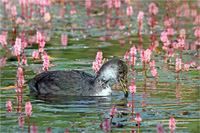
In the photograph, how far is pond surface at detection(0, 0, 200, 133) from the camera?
8.89 meters

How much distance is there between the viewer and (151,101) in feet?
35.1

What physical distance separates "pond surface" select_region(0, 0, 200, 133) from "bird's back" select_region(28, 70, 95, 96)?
0.95 feet

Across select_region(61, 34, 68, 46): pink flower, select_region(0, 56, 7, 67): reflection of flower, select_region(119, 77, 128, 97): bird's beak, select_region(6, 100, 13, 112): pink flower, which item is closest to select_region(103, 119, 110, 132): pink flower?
select_region(6, 100, 13, 112): pink flower

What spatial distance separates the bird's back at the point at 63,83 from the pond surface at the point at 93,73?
0.95ft

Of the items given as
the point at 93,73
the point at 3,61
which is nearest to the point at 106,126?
the point at 93,73

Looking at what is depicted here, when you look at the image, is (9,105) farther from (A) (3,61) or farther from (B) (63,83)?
(A) (3,61)

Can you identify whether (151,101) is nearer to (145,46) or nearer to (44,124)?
(44,124)

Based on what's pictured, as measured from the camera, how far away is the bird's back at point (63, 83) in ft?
37.8

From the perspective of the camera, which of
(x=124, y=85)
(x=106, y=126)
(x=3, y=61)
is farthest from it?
(x=3, y=61)

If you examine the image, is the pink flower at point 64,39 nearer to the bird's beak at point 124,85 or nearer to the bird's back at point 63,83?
the bird's back at point 63,83

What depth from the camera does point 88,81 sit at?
1162cm

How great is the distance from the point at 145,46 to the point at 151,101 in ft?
24.7

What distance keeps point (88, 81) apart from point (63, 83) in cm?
54

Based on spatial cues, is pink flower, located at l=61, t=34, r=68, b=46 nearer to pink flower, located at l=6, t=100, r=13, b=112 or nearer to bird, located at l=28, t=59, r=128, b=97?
bird, located at l=28, t=59, r=128, b=97
